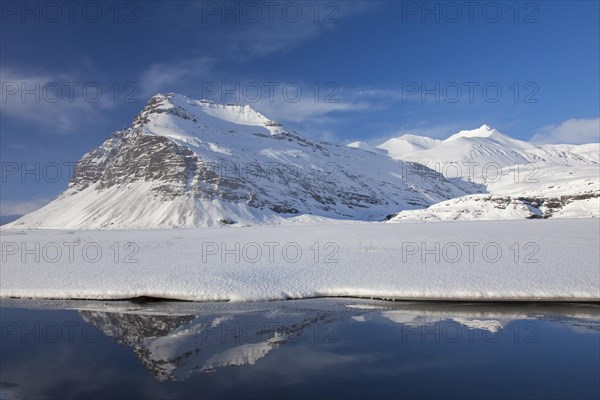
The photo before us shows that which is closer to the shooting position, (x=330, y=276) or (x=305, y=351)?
(x=305, y=351)

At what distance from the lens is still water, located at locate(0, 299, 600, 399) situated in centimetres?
→ 983

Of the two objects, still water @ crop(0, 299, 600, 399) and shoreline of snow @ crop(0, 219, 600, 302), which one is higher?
shoreline of snow @ crop(0, 219, 600, 302)

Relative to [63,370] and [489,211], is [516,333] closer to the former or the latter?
[63,370]

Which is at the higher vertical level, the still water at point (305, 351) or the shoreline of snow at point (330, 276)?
the shoreline of snow at point (330, 276)

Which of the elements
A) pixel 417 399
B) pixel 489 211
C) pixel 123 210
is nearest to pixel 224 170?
pixel 123 210

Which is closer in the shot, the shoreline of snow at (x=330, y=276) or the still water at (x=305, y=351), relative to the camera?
the still water at (x=305, y=351)

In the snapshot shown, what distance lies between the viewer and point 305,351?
1227 centimetres

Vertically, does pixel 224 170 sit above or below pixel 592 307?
above

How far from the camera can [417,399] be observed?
9141mm

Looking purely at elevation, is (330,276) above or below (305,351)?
above

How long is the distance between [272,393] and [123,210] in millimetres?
186404

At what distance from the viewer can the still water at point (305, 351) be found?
32.2 feet

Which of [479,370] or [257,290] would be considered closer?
[479,370]

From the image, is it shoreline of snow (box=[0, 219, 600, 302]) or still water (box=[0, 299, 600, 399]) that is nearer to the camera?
still water (box=[0, 299, 600, 399])
